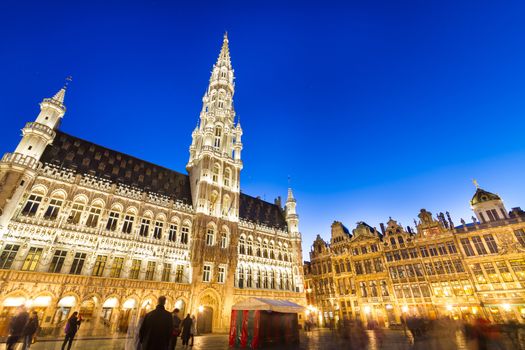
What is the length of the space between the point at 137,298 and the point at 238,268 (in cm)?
1396

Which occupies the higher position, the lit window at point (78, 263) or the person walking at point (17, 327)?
the lit window at point (78, 263)

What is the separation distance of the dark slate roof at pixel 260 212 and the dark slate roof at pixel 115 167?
396 millimetres

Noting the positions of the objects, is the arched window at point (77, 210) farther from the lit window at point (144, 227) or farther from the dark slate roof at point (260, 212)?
the dark slate roof at point (260, 212)

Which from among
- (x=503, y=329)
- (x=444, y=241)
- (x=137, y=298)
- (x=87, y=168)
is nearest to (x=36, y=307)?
(x=137, y=298)

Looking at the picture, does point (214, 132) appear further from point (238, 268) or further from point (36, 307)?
point (36, 307)

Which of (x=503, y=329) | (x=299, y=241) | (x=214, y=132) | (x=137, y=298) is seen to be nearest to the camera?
(x=503, y=329)

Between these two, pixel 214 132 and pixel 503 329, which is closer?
pixel 503 329

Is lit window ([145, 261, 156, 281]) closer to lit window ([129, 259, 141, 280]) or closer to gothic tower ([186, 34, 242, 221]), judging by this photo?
lit window ([129, 259, 141, 280])

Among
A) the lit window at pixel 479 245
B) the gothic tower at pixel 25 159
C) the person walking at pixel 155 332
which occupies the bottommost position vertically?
the person walking at pixel 155 332

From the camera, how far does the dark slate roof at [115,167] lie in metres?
29.4

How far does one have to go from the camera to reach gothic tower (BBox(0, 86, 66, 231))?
22359 millimetres

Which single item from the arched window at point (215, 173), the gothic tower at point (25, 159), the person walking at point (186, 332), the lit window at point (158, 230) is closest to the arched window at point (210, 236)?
the lit window at point (158, 230)

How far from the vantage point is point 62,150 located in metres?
29.9

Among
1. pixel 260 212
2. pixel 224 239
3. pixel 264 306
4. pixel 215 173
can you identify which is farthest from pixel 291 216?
pixel 264 306
